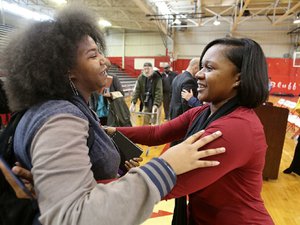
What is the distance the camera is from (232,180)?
1.00m

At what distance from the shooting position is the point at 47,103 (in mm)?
818

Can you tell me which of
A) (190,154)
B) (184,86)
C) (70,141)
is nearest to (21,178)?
(70,141)

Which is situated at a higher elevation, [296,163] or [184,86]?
[184,86]

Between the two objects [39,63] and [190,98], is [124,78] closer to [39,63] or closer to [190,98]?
[190,98]

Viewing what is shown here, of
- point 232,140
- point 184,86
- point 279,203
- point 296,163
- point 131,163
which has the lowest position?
point 279,203

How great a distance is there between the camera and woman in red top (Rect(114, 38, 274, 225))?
89cm

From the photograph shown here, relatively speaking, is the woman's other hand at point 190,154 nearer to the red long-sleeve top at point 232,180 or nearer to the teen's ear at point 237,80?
the red long-sleeve top at point 232,180

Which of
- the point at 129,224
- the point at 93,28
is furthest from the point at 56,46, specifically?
the point at 129,224

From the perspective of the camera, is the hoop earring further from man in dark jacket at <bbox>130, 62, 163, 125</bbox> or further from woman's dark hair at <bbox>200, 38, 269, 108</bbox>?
man in dark jacket at <bbox>130, 62, 163, 125</bbox>

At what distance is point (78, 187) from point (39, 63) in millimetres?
432

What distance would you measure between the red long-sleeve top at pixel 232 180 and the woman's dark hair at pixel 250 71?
0.06m

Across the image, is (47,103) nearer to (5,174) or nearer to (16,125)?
(16,125)

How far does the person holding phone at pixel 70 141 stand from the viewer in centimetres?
65

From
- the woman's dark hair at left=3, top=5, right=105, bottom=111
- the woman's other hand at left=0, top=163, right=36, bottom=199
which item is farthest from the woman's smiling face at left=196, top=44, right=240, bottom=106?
the woman's other hand at left=0, top=163, right=36, bottom=199
